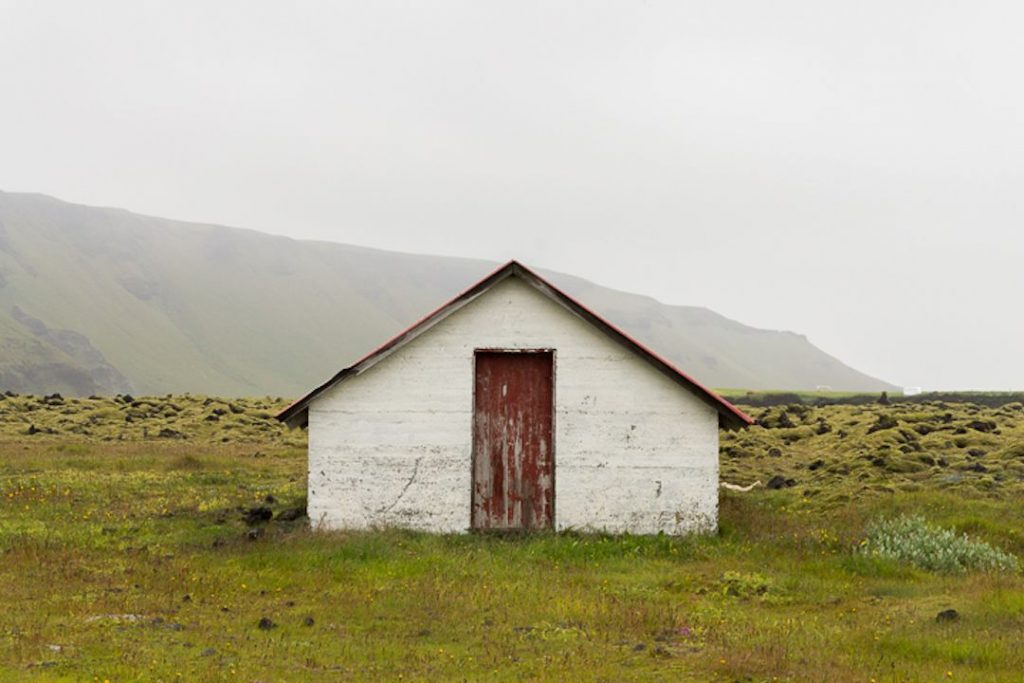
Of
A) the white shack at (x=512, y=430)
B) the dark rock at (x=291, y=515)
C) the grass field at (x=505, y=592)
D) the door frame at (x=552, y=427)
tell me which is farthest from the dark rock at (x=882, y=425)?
the dark rock at (x=291, y=515)

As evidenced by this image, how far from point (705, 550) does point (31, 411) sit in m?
37.7

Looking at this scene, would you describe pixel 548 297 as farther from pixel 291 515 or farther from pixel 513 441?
pixel 291 515

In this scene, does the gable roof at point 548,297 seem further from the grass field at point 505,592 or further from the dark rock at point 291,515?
the grass field at point 505,592

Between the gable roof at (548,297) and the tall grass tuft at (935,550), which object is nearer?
the tall grass tuft at (935,550)

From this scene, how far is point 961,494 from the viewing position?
2036cm

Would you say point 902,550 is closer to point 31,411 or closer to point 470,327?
point 470,327

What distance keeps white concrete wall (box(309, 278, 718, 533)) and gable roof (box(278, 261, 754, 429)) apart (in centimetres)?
21

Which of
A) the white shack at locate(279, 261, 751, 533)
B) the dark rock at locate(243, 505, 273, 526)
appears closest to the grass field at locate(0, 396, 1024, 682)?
the dark rock at locate(243, 505, 273, 526)

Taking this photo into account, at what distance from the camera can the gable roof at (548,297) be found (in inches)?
694

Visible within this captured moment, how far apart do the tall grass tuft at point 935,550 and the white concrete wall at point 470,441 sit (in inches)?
118

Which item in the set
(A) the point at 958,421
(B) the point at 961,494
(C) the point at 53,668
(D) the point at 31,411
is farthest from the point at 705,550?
(D) the point at 31,411

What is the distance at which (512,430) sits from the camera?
59.6 feet

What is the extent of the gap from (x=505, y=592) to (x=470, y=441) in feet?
15.5

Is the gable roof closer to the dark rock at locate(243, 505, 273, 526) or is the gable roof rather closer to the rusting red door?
the rusting red door
